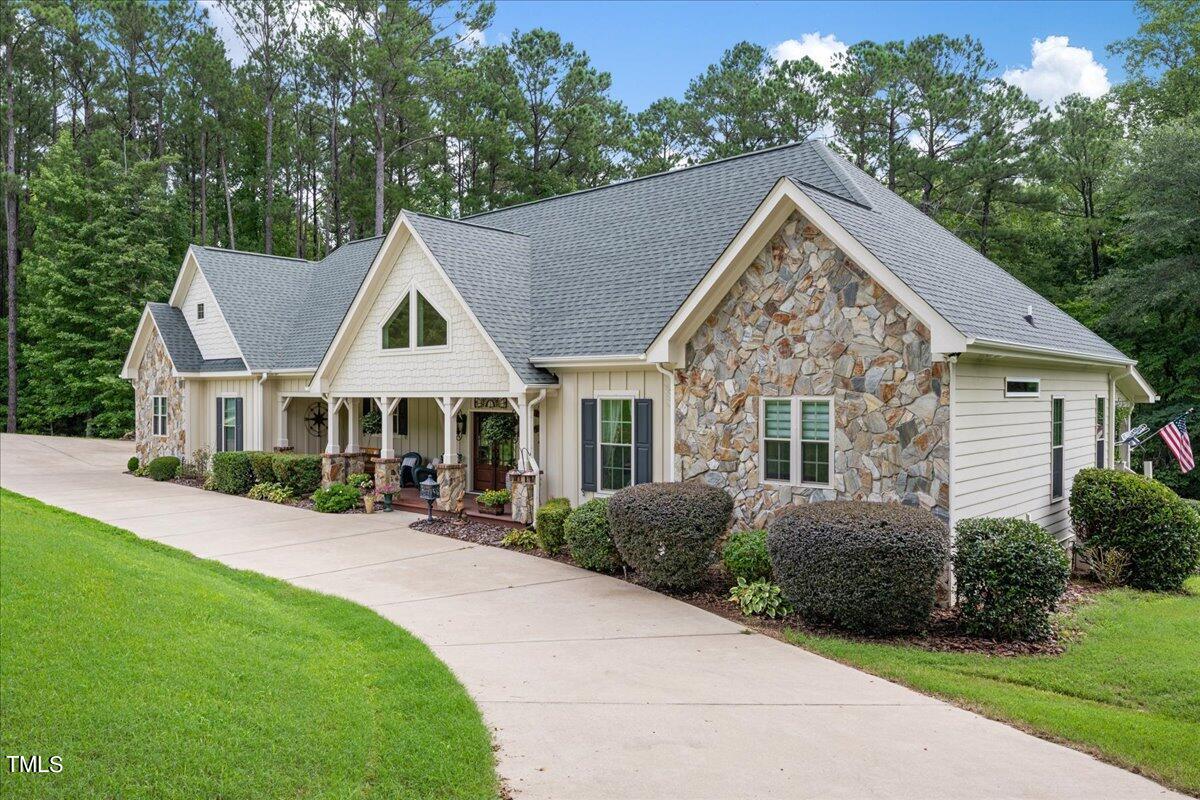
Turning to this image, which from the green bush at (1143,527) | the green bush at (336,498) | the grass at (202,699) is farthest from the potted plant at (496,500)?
the green bush at (1143,527)

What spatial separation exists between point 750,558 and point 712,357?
9.66 ft

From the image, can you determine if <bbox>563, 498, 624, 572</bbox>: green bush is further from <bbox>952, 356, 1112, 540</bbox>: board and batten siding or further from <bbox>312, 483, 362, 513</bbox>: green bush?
<bbox>312, 483, 362, 513</bbox>: green bush

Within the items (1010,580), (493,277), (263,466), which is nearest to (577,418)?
(493,277)

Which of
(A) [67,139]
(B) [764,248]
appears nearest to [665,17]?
(B) [764,248]

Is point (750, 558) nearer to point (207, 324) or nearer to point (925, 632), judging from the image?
point (925, 632)

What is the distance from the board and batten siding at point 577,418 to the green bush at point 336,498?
495 cm

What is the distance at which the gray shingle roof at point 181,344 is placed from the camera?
69.4 feet

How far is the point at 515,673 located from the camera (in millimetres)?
6551

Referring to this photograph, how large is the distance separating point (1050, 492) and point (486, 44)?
97.5 ft

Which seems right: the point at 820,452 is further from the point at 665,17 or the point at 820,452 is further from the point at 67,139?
the point at 67,139

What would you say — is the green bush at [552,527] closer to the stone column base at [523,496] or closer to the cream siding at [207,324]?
the stone column base at [523,496]

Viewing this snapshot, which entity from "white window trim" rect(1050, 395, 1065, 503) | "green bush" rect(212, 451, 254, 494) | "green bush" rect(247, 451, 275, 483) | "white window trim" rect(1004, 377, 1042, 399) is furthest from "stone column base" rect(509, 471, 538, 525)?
"green bush" rect(212, 451, 254, 494)

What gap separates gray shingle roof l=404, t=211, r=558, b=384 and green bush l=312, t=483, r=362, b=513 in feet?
17.2

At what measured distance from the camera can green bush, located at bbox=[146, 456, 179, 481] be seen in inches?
831
